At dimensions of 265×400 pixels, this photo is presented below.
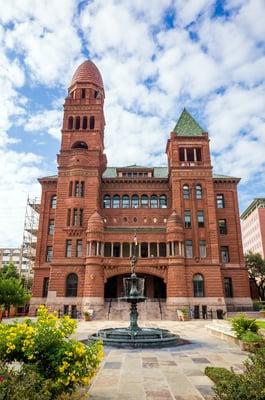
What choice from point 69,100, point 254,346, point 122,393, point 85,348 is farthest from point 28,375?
point 69,100

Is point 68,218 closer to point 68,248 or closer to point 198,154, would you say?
point 68,248

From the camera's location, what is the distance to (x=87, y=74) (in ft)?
170

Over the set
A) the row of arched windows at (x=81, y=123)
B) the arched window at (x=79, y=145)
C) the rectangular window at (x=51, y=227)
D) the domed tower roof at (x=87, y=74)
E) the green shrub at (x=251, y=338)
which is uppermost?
the domed tower roof at (x=87, y=74)

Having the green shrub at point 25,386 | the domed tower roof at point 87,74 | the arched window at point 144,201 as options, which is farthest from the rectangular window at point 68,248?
the green shrub at point 25,386

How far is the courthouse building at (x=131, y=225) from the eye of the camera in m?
40.1

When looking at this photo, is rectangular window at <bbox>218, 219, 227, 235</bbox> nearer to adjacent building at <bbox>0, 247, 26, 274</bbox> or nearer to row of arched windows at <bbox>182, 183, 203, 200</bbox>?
row of arched windows at <bbox>182, 183, 203, 200</bbox>

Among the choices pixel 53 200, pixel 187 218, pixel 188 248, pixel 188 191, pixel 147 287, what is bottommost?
pixel 147 287

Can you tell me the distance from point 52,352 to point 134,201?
41.0 m

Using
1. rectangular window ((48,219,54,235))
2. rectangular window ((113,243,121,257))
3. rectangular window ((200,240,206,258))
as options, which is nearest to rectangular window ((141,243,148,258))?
rectangular window ((113,243,121,257))

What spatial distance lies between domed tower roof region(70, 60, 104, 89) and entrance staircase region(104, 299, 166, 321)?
3481 cm

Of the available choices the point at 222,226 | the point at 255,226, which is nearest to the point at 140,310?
the point at 222,226

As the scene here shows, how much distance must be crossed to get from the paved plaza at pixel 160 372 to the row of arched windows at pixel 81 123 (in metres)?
40.0

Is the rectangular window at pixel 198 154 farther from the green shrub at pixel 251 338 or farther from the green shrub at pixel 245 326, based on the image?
the green shrub at pixel 251 338

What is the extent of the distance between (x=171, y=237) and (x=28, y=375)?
36179 millimetres
